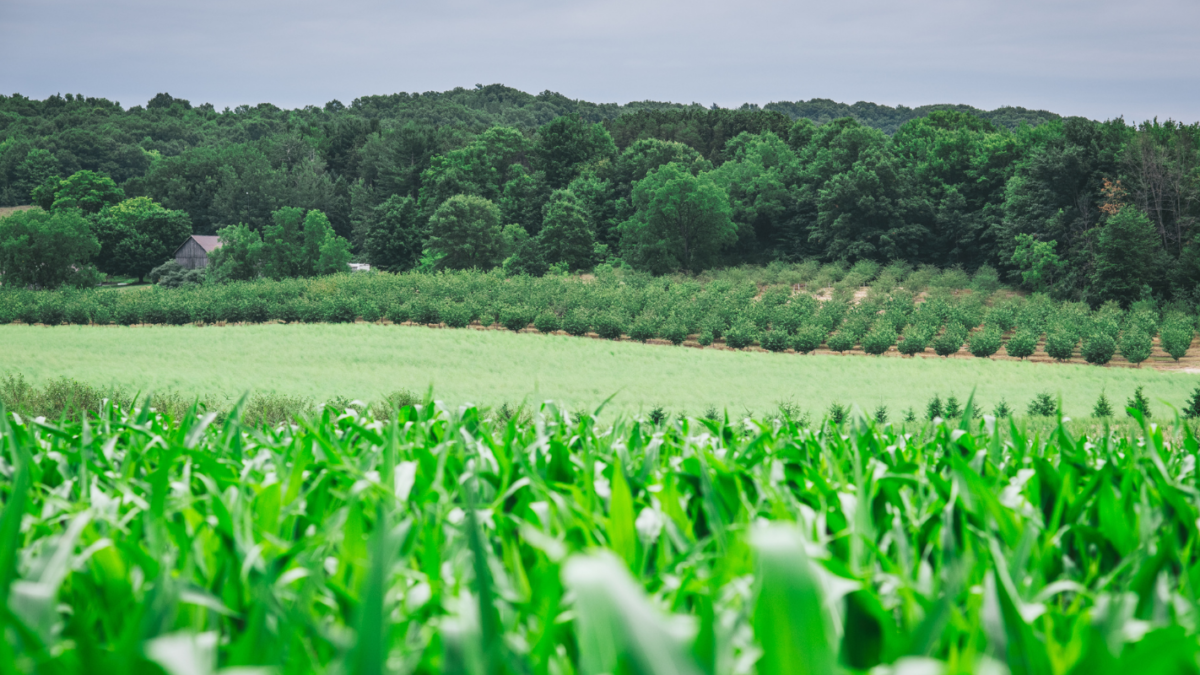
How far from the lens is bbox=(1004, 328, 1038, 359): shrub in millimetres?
22094

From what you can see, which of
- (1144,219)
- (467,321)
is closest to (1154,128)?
(1144,219)

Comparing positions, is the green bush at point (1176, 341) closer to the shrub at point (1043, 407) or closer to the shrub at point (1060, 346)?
the shrub at point (1060, 346)

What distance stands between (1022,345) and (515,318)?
1483cm

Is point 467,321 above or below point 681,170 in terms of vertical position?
below

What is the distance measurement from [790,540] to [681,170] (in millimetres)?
47156

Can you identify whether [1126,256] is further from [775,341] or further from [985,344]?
[775,341]

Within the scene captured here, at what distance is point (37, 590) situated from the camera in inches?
32.2

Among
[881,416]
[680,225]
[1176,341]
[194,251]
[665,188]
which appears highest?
[665,188]

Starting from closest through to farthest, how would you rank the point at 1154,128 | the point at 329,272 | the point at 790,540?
the point at 790,540
the point at 1154,128
the point at 329,272

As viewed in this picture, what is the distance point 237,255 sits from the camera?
137ft

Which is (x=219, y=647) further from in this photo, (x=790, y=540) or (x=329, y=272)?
(x=329, y=272)

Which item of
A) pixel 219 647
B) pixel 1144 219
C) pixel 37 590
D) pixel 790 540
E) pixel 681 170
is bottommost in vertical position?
pixel 219 647

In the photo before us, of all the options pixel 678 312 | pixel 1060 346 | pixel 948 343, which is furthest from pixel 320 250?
pixel 1060 346

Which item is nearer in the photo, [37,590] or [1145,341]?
[37,590]
